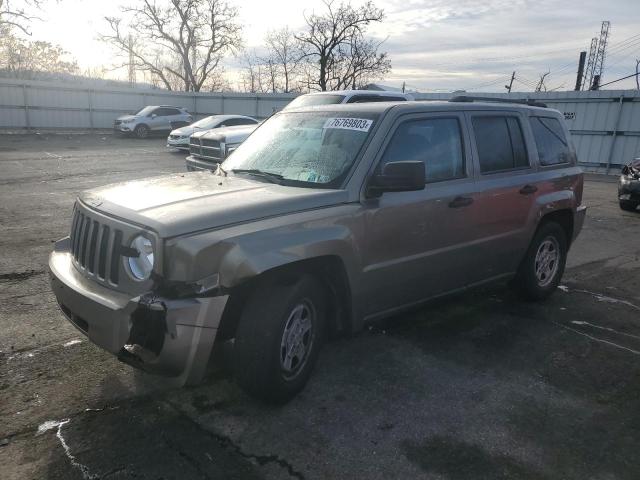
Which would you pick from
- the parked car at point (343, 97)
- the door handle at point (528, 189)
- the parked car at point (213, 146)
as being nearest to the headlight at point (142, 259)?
the door handle at point (528, 189)

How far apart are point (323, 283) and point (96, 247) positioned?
145 centimetres

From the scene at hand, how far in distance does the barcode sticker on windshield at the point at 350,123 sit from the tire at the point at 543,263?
7.77ft

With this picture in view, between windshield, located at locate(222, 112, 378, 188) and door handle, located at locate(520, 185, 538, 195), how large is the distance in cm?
178

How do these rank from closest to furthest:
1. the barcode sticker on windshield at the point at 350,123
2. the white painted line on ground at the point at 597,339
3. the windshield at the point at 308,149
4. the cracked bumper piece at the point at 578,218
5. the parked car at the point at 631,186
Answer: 1. the windshield at the point at 308,149
2. the barcode sticker on windshield at the point at 350,123
3. the white painted line on ground at the point at 597,339
4. the cracked bumper piece at the point at 578,218
5. the parked car at the point at 631,186

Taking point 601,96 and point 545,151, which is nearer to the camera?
point 545,151

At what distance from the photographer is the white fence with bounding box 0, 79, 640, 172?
18.5 meters

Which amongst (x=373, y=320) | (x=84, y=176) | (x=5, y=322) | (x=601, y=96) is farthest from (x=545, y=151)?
(x=601, y=96)

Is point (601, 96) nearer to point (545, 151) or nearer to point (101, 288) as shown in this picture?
point (545, 151)

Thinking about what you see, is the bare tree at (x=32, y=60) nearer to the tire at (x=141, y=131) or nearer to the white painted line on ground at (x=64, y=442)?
the tire at (x=141, y=131)

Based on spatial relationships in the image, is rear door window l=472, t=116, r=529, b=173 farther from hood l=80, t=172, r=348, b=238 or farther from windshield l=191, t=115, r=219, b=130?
windshield l=191, t=115, r=219, b=130

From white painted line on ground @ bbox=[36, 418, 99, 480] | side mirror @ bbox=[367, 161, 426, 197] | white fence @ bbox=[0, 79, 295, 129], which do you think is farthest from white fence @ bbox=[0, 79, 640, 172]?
white painted line on ground @ bbox=[36, 418, 99, 480]

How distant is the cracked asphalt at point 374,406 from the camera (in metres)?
2.78

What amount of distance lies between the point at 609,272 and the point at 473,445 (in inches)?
188

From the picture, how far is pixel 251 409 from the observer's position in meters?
3.26
